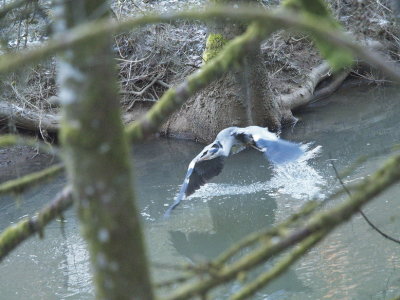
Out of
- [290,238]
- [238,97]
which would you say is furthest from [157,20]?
[238,97]

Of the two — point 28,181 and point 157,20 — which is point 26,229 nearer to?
point 28,181

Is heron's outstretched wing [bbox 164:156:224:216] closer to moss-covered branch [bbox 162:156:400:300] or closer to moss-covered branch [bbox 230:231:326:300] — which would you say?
moss-covered branch [bbox 230:231:326:300]

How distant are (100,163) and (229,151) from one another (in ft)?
18.5

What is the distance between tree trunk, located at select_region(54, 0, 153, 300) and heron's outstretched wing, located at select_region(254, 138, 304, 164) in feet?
18.2

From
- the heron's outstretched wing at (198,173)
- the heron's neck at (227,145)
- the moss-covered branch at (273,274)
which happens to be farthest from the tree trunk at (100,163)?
the heron's neck at (227,145)

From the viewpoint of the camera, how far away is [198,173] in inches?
267

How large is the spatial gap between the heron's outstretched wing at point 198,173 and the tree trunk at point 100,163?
5319 millimetres

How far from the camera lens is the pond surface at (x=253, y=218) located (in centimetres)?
542

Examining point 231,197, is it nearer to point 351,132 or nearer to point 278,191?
point 278,191

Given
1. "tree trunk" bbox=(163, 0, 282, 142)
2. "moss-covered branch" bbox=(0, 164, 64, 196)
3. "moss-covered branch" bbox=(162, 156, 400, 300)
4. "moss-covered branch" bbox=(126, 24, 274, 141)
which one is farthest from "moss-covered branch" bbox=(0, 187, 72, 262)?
"tree trunk" bbox=(163, 0, 282, 142)

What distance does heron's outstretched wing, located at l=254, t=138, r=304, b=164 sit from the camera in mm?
6684

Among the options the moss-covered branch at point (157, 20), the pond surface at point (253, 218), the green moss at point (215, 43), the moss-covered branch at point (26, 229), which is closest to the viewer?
the moss-covered branch at point (157, 20)

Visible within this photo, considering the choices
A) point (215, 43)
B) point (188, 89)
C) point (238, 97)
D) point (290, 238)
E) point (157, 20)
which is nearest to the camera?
point (157, 20)

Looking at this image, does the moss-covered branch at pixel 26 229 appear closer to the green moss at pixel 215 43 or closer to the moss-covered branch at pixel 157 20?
the moss-covered branch at pixel 157 20
